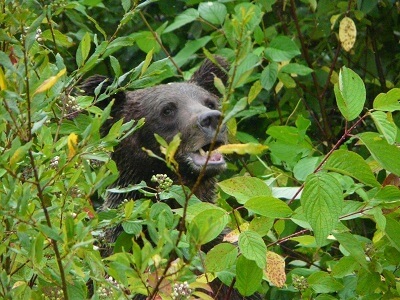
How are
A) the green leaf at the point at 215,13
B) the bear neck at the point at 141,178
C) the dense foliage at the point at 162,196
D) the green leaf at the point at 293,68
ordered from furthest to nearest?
the green leaf at the point at 293,68 → the green leaf at the point at 215,13 → the bear neck at the point at 141,178 → the dense foliage at the point at 162,196

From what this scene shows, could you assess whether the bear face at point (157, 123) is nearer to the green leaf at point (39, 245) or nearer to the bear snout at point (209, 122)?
the bear snout at point (209, 122)

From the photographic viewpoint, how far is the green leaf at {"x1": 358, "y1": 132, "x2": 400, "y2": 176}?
3.54 m

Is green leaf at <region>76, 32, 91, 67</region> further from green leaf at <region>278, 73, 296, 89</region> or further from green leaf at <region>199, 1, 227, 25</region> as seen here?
green leaf at <region>278, 73, 296, 89</region>

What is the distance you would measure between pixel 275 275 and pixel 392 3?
383 centimetres

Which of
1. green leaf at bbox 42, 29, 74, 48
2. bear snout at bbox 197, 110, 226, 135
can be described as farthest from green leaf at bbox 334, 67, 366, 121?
bear snout at bbox 197, 110, 226, 135

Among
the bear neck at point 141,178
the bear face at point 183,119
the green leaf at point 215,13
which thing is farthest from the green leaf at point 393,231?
the green leaf at point 215,13

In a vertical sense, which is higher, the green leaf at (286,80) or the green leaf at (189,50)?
the green leaf at (189,50)

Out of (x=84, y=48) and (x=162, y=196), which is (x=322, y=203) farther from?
(x=84, y=48)

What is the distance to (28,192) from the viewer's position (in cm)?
256

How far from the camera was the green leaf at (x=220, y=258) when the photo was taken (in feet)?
11.1

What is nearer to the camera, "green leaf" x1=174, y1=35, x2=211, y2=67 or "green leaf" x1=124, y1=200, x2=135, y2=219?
"green leaf" x1=124, y1=200, x2=135, y2=219

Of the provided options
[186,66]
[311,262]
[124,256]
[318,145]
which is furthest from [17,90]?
[186,66]

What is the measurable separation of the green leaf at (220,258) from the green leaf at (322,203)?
0.27 meters

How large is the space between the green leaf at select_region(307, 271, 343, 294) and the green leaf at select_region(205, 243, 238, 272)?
660mm
